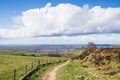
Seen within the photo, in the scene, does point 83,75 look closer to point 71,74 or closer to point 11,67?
point 71,74

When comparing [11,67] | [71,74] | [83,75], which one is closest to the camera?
[83,75]

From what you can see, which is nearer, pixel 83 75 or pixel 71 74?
pixel 83 75

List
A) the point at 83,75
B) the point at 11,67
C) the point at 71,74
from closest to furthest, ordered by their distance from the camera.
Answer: the point at 83,75
the point at 71,74
the point at 11,67

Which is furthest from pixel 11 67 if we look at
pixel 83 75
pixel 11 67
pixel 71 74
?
pixel 83 75

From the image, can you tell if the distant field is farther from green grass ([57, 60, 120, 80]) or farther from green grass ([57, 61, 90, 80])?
green grass ([57, 60, 120, 80])

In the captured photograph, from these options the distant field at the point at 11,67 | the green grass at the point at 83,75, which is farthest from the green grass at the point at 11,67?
the green grass at the point at 83,75

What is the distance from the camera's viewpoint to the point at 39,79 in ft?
127

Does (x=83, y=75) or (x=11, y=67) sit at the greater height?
(x=11, y=67)

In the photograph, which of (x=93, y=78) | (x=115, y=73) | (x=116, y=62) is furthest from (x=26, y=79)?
(x=116, y=62)

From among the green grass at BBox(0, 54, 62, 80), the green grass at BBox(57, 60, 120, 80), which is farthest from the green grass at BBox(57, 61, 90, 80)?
the green grass at BBox(0, 54, 62, 80)

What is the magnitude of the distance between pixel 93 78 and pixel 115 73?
624 centimetres

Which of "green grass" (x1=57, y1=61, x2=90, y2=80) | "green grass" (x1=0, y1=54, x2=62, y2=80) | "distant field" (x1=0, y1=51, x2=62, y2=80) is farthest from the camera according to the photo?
"distant field" (x1=0, y1=51, x2=62, y2=80)

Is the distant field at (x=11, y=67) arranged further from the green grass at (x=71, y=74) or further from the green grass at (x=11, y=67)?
the green grass at (x=71, y=74)

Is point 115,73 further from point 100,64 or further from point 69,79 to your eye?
point 100,64
